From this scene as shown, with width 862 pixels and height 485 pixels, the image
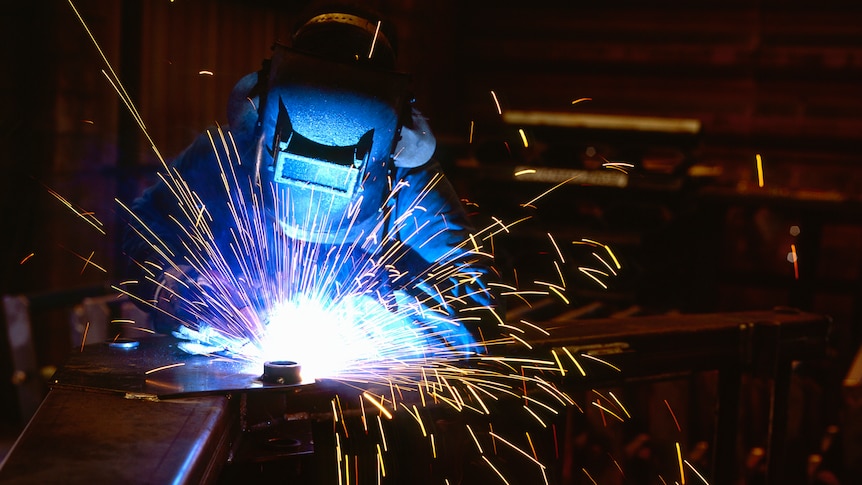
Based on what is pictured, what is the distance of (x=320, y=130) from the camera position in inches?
73.4

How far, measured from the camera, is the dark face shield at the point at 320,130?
1.84 meters

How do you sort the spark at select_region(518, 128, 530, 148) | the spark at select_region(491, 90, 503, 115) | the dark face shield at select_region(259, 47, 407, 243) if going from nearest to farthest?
the dark face shield at select_region(259, 47, 407, 243) → the spark at select_region(518, 128, 530, 148) → the spark at select_region(491, 90, 503, 115)

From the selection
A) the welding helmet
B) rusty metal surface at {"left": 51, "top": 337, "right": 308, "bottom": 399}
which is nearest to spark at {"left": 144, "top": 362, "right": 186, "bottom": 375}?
rusty metal surface at {"left": 51, "top": 337, "right": 308, "bottom": 399}

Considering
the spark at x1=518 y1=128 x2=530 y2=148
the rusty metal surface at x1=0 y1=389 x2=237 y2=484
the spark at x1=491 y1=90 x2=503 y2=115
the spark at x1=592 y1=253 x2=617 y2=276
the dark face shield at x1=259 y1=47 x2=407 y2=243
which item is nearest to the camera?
the rusty metal surface at x1=0 y1=389 x2=237 y2=484

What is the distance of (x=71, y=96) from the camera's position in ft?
14.0

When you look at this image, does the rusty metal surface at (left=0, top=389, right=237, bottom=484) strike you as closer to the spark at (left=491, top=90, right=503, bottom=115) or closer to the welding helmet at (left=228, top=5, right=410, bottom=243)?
the welding helmet at (left=228, top=5, right=410, bottom=243)

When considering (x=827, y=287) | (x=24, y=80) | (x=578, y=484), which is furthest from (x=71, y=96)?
(x=827, y=287)

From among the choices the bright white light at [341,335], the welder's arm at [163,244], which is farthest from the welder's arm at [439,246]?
the welder's arm at [163,244]

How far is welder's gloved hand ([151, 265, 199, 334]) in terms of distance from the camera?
2.03 metres

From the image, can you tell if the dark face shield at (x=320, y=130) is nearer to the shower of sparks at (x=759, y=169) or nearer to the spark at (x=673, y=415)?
the spark at (x=673, y=415)

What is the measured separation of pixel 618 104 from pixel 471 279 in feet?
13.8

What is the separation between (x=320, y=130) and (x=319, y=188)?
142mm

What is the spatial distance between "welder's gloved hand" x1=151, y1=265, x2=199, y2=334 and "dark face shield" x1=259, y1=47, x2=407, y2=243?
0.33m

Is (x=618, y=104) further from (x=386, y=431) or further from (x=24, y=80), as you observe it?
(x=386, y=431)
